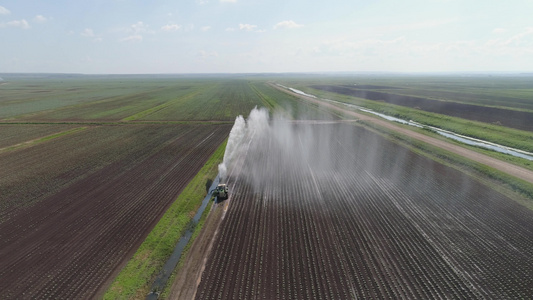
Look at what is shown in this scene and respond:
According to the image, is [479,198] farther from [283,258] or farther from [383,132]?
[383,132]

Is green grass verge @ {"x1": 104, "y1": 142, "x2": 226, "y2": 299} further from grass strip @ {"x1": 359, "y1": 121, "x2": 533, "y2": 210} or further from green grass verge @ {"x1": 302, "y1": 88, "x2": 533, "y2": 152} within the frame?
green grass verge @ {"x1": 302, "y1": 88, "x2": 533, "y2": 152}

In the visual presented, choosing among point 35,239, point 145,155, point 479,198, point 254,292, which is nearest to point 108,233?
point 35,239

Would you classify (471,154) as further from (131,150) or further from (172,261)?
(131,150)

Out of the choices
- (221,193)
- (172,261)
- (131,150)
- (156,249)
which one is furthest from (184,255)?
(131,150)

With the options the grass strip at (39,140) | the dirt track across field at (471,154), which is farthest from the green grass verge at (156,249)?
the grass strip at (39,140)

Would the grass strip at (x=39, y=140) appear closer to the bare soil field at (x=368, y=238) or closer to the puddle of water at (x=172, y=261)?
the bare soil field at (x=368, y=238)
